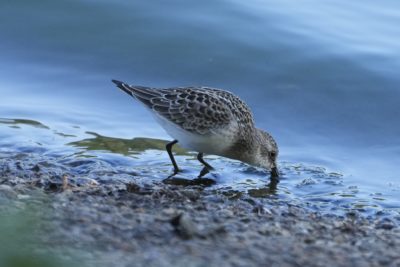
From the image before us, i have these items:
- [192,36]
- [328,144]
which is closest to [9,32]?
[192,36]

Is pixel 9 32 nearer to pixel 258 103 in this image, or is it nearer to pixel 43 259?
pixel 258 103

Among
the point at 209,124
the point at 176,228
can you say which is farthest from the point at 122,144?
the point at 176,228

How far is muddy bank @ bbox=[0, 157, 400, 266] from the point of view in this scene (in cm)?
537

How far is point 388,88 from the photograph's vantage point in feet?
40.8

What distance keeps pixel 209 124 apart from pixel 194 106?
0.88ft

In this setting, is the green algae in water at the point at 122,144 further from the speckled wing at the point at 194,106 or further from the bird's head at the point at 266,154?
the bird's head at the point at 266,154

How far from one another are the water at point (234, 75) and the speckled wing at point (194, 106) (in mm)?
639

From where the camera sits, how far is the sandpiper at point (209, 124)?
9125mm

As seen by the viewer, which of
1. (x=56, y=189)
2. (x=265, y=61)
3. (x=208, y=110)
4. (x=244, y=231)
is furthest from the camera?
(x=265, y=61)

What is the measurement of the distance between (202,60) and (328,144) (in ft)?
10.1

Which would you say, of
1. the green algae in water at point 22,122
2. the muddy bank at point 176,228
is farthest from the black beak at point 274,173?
the green algae in water at point 22,122

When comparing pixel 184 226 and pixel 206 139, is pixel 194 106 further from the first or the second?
pixel 184 226

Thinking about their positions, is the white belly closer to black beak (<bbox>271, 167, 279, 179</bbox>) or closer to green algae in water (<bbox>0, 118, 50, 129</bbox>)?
black beak (<bbox>271, 167, 279, 179</bbox>)

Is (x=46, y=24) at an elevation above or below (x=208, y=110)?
above
